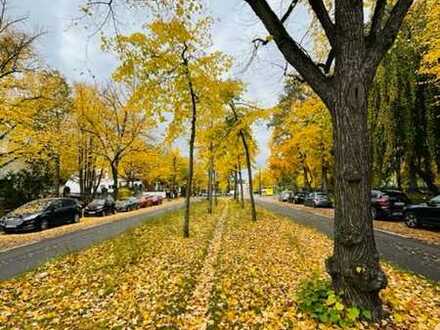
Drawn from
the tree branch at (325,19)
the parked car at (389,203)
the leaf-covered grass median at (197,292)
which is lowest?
the leaf-covered grass median at (197,292)

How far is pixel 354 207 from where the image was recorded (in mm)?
4043

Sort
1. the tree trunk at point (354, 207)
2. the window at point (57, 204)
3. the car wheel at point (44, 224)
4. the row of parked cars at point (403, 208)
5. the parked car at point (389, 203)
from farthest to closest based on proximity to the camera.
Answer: the window at point (57, 204) → the parked car at point (389, 203) → the car wheel at point (44, 224) → the row of parked cars at point (403, 208) → the tree trunk at point (354, 207)

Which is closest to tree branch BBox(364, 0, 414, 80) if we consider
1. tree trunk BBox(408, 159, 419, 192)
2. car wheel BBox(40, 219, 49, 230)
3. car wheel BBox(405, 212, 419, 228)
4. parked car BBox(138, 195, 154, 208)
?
car wheel BBox(405, 212, 419, 228)

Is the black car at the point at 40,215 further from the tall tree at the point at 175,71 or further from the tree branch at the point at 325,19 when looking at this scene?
the tree branch at the point at 325,19

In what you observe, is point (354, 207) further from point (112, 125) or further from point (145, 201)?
point (145, 201)

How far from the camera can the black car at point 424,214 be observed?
1258cm

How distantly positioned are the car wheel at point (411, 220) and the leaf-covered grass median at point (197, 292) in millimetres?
7260

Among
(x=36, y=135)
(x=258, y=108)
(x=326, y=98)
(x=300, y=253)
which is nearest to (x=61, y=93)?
(x=36, y=135)

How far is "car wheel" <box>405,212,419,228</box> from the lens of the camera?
13.6 metres

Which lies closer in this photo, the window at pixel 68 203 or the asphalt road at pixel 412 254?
the asphalt road at pixel 412 254

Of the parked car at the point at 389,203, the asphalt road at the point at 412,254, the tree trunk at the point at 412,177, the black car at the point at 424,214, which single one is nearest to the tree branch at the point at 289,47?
the asphalt road at the point at 412,254

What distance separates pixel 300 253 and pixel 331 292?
13.5ft

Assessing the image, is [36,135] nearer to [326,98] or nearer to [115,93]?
[115,93]

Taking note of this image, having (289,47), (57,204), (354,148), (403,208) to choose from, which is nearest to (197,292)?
(354,148)
